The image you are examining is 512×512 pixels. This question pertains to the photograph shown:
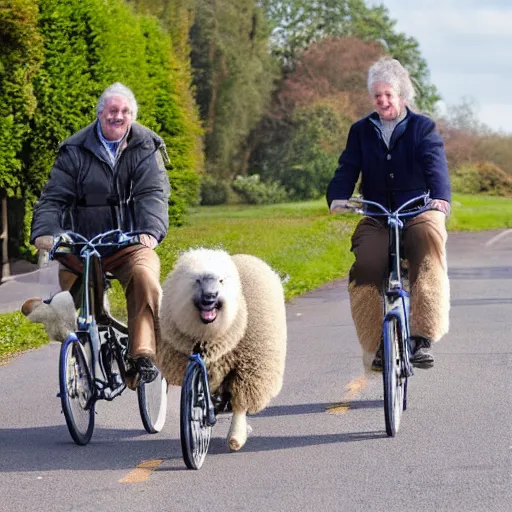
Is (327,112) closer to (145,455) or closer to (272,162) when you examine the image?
(272,162)

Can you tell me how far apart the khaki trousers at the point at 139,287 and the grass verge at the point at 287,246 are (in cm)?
444

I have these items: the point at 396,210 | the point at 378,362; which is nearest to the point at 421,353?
the point at 378,362

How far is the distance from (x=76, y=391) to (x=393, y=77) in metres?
2.69

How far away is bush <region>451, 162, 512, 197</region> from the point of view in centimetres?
6112

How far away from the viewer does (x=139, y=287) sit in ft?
25.4

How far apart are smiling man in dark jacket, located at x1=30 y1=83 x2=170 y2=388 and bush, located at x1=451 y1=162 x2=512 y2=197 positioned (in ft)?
175

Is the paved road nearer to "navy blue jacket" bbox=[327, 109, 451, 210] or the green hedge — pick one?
"navy blue jacket" bbox=[327, 109, 451, 210]

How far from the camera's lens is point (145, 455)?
7.54m

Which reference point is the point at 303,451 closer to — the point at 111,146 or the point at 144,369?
the point at 144,369

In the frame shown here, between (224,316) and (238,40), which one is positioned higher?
(238,40)

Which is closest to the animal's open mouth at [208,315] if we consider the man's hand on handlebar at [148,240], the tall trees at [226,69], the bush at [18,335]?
the man's hand on handlebar at [148,240]

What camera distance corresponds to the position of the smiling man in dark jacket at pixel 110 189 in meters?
7.91

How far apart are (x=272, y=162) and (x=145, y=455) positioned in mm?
57248

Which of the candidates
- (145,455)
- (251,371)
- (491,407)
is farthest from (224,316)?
(491,407)
